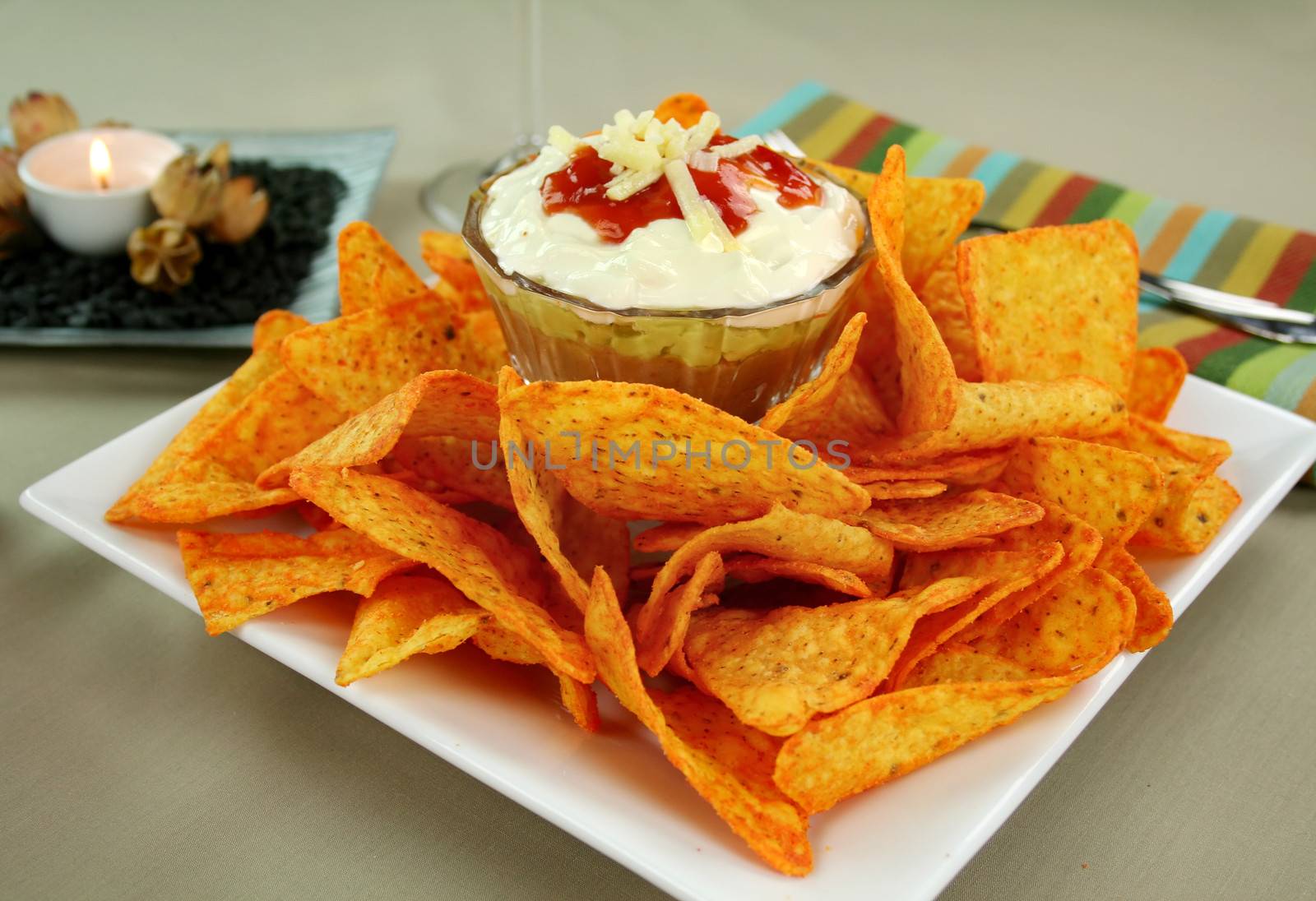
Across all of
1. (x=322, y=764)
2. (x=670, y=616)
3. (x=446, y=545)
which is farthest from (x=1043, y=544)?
(x=322, y=764)

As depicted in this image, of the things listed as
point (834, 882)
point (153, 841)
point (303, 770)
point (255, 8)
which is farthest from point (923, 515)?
point (255, 8)

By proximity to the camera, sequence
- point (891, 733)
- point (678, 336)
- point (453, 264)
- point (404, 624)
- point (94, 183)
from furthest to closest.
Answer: point (94, 183) → point (453, 264) → point (678, 336) → point (404, 624) → point (891, 733)

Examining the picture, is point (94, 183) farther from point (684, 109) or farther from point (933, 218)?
point (933, 218)

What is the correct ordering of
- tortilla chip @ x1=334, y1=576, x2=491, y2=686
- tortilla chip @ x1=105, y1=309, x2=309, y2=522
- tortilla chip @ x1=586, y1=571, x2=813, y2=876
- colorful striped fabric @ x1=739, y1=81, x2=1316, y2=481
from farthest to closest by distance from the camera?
colorful striped fabric @ x1=739, y1=81, x2=1316, y2=481, tortilla chip @ x1=105, y1=309, x2=309, y2=522, tortilla chip @ x1=334, y1=576, x2=491, y2=686, tortilla chip @ x1=586, y1=571, x2=813, y2=876

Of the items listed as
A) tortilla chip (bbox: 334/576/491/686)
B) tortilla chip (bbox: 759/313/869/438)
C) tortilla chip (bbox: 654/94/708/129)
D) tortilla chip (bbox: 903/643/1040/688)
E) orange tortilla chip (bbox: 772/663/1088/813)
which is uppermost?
tortilla chip (bbox: 654/94/708/129)

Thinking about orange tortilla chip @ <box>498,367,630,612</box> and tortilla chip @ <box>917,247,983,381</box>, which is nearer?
orange tortilla chip @ <box>498,367,630,612</box>

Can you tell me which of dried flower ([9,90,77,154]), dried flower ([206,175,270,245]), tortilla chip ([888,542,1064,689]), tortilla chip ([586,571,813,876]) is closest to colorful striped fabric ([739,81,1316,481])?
tortilla chip ([888,542,1064,689])

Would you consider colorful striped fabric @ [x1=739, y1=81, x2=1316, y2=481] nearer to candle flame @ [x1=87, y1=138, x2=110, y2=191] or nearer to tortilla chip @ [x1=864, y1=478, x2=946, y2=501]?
tortilla chip @ [x1=864, y1=478, x2=946, y2=501]
